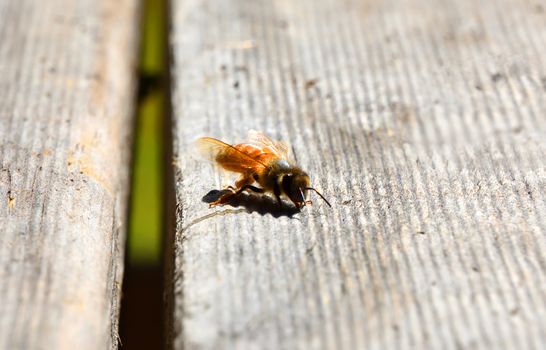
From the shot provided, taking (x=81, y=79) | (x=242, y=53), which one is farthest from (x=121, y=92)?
(x=242, y=53)

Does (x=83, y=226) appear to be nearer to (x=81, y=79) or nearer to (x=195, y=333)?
(x=195, y=333)

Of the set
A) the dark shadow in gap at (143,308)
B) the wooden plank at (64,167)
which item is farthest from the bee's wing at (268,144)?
the dark shadow in gap at (143,308)

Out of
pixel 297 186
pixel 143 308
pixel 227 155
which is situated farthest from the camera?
pixel 143 308

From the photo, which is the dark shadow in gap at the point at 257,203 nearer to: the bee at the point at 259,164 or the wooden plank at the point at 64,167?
the bee at the point at 259,164

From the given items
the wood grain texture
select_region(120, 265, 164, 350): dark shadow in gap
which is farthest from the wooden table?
select_region(120, 265, 164, 350): dark shadow in gap

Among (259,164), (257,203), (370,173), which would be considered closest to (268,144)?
(259,164)

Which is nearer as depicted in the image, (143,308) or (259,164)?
(259,164)

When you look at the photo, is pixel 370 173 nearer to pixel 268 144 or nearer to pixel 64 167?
pixel 268 144
